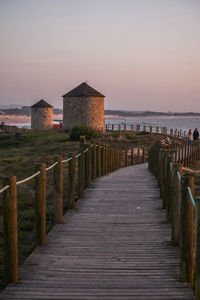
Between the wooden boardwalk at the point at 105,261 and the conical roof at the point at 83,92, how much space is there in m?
43.3

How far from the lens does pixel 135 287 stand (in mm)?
4066

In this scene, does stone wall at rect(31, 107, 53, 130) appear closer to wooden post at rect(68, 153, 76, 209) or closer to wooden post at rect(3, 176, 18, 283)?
wooden post at rect(68, 153, 76, 209)

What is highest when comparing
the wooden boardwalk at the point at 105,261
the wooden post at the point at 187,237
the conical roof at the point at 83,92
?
the conical roof at the point at 83,92

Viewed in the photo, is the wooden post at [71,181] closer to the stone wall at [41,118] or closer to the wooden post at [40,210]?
the wooden post at [40,210]

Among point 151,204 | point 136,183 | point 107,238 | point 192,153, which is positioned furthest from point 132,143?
point 107,238

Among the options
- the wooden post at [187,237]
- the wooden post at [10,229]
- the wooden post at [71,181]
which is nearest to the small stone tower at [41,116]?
the wooden post at [71,181]

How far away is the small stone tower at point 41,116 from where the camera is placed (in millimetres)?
59594

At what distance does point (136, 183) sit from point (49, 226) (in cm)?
505

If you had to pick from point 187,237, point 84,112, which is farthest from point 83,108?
point 187,237

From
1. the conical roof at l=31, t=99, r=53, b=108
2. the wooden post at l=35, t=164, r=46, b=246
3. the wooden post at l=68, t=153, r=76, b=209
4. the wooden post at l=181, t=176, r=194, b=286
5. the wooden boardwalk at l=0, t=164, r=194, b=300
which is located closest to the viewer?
the wooden boardwalk at l=0, t=164, r=194, b=300

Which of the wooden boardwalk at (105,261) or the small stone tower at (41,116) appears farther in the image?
the small stone tower at (41,116)

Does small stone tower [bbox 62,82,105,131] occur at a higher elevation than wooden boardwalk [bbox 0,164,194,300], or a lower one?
higher

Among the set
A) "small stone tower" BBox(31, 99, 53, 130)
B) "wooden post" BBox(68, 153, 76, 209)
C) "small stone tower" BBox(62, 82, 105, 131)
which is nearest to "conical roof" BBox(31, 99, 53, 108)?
"small stone tower" BBox(31, 99, 53, 130)

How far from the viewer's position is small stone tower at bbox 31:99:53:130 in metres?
59.6
